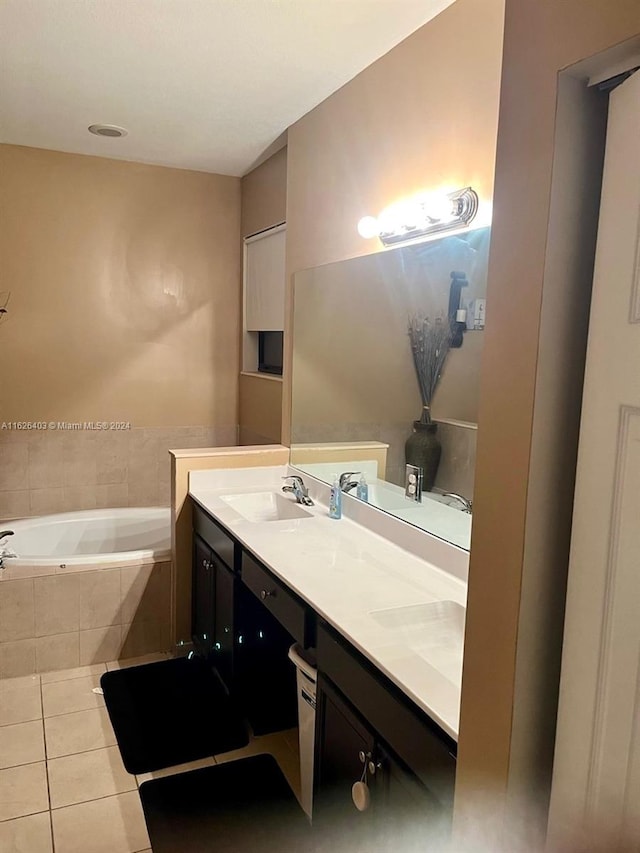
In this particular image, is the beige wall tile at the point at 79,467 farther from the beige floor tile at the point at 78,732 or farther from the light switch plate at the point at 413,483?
the light switch plate at the point at 413,483

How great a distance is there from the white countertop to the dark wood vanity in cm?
4

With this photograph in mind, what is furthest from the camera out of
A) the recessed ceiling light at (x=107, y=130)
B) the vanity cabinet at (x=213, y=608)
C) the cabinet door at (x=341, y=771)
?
the recessed ceiling light at (x=107, y=130)

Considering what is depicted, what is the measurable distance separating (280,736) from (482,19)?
2.57m

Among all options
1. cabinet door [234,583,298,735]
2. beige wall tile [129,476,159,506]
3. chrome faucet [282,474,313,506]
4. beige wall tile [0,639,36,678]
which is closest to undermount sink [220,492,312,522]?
chrome faucet [282,474,313,506]

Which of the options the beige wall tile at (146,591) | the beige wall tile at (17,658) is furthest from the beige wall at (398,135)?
the beige wall tile at (17,658)

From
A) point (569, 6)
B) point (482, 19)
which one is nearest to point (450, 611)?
point (569, 6)

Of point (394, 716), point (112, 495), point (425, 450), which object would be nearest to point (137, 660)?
point (112, 495)

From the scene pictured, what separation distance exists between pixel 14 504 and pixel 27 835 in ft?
7.22

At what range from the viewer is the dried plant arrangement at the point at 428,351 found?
2082mm

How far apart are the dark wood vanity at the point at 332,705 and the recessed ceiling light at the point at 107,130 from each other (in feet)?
6.77

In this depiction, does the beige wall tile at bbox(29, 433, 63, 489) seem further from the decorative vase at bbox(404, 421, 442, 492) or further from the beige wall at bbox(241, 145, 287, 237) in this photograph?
the decorative vase at bbox(404, 421, 442, 492)

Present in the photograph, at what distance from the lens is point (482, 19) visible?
188 cm

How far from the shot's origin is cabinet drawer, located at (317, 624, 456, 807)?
1.21 metres

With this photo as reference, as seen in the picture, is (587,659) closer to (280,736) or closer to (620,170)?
(620,170)
